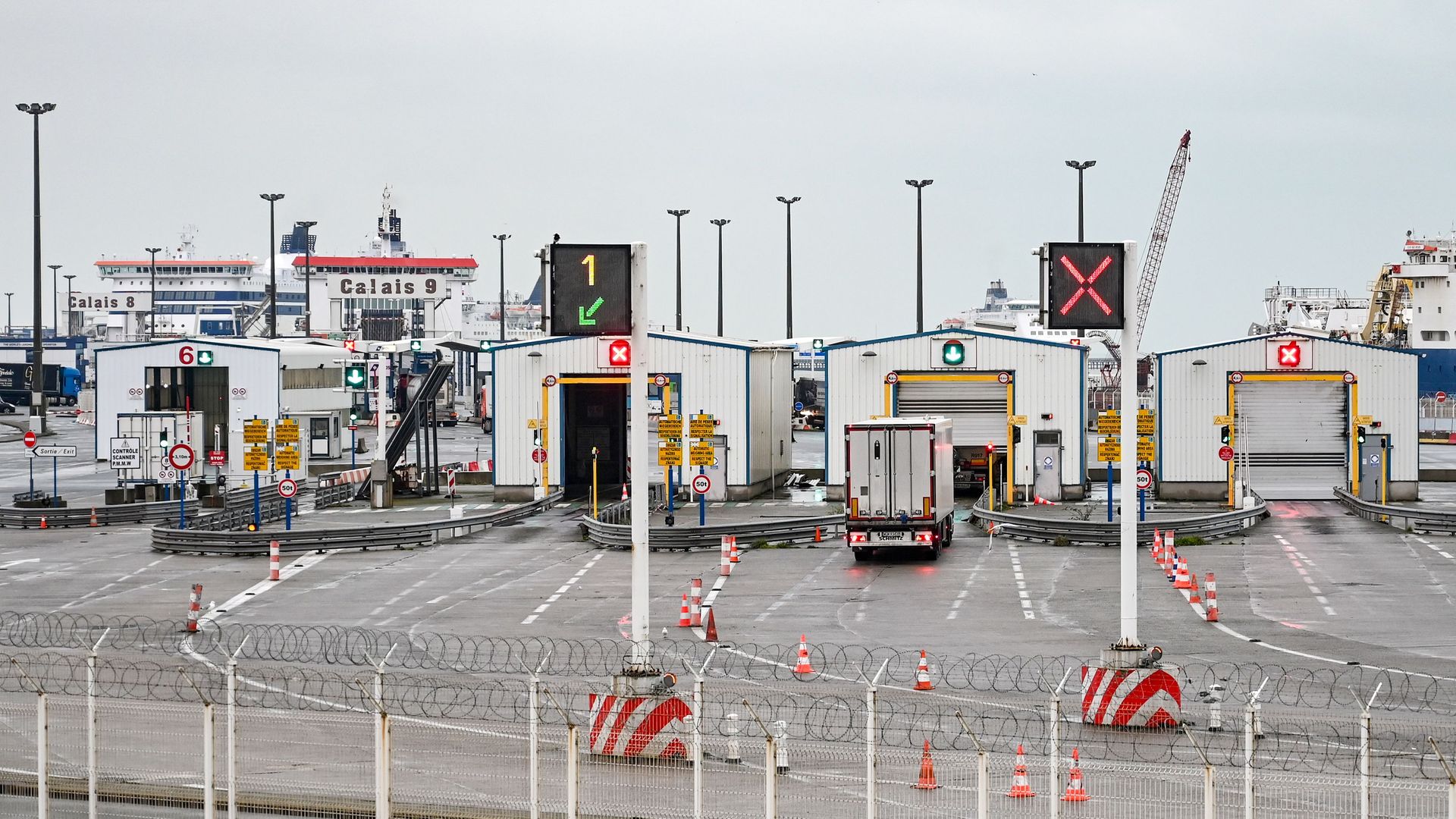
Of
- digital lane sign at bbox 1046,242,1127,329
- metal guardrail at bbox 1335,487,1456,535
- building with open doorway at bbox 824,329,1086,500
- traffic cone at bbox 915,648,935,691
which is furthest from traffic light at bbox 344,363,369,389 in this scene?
digital lane sign at bbox 1046,242,1127,329

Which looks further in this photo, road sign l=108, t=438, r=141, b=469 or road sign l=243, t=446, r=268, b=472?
road sign l=108, t=438, r=141, b=469

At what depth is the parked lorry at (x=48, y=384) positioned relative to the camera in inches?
5187

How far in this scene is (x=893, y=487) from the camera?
39438 mm

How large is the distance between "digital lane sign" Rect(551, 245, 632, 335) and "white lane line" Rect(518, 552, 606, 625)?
13518 millimetres

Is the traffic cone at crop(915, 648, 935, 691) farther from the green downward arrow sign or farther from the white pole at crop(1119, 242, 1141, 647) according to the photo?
the green downward arrow sign

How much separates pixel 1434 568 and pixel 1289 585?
14.4ft

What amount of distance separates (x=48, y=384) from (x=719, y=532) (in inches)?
4319

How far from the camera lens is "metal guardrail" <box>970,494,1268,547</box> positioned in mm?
43250

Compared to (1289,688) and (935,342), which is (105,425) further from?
(1289,688)

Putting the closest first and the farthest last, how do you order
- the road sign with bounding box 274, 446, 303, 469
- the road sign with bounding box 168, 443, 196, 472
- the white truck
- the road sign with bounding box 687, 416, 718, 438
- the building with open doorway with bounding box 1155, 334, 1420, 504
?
the white truck < the road sign with bounding box 274, 446, 303, 469 < the road sign with bounding box 168, 443, 196, 472 < the road sign with bounding box 687, 416, 718, 438 < the building with open doorway with bounding box 1155, 334, 1420, 504

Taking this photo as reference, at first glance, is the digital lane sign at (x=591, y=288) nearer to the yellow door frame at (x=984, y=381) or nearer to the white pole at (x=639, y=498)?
the white pole at (x=639, y=498)

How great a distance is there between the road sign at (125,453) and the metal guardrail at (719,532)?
637 inches

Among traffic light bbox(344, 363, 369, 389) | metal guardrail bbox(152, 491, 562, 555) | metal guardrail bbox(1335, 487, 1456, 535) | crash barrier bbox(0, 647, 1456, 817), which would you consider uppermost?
traffic light bbox(344, 363, 369, 389)

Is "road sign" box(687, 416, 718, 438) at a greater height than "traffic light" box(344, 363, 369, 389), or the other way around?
"traffic light" box(344, 363, 369, 389)
